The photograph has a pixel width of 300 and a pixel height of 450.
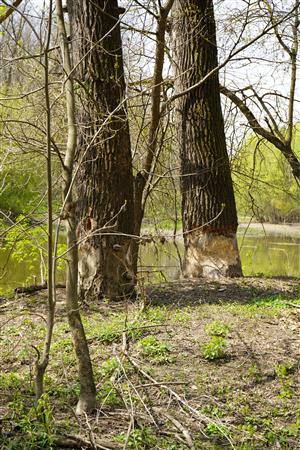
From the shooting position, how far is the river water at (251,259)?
36.5ft

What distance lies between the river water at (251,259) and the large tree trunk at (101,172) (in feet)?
7.44

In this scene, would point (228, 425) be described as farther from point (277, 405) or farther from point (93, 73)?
point (93, 73)

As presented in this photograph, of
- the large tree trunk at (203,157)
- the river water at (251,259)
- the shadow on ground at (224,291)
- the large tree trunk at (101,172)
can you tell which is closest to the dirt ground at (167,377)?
the shadow on ground at (224,291)

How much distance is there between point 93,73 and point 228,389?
155 inches

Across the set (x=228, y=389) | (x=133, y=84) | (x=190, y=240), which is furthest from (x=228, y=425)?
(x=133, y=84)

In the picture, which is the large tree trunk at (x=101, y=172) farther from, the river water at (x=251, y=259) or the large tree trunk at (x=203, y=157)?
the river water at (x=251, y=259)

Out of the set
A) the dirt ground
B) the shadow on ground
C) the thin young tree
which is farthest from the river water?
the thin young tree

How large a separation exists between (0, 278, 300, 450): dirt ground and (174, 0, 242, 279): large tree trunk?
5.60ft

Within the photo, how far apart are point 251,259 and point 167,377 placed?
880 cm

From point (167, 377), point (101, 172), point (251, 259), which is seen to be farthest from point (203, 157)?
point (251, 259)

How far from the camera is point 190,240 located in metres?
8.66

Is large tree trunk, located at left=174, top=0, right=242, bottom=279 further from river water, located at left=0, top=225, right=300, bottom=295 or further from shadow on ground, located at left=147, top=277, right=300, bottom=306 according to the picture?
river water, located at left=0, top=225, right=300, bottom=295

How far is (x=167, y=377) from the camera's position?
14.6 feet

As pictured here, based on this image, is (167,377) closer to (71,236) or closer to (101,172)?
(71,236)
